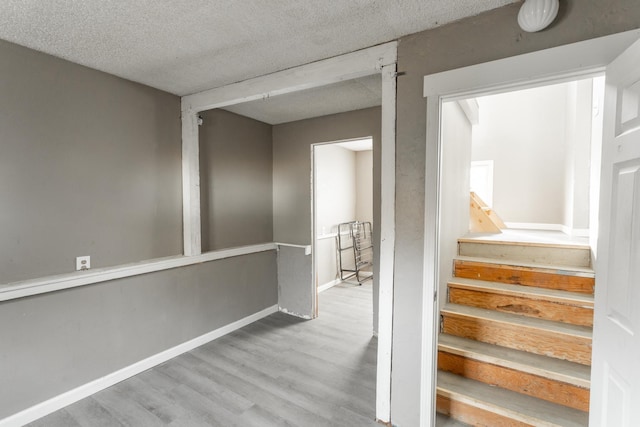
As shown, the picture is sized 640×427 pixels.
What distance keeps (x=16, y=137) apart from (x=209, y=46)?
138cm

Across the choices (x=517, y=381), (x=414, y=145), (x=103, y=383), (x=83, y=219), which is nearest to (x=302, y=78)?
(x=414, y=145)

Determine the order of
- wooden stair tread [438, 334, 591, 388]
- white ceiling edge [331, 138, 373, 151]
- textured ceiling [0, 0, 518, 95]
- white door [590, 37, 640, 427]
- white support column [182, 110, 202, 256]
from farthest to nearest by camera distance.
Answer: white ceiling edge [331, 138, 373, 151], white support column [182, 110, 202, 256], wooden stair tread [438, 334, 591, 388], textured ceiling [0, 0, 518, 95], white door [590, 37, 640, 427]

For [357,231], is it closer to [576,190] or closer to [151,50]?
[576,190]

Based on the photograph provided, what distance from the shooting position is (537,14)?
4.45 ft

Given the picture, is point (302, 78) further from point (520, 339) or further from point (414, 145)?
Result: point (520, 339)

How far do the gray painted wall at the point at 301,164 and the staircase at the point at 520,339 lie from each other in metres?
1.03

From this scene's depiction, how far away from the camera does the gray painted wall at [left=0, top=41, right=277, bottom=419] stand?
1.87 m

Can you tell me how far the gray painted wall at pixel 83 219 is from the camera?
1.87 metres

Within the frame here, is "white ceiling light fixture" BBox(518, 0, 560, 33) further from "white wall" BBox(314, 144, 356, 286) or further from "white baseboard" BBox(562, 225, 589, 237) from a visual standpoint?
"white wall" BBox(314, 144, 356, 286)

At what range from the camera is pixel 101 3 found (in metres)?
1.45

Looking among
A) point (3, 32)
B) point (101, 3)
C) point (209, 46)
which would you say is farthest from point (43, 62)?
point (209, 46)

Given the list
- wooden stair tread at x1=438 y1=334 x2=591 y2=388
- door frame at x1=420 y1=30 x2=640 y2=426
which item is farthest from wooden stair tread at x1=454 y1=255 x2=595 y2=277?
door frame at x1=420 y1=30 x2=640 y2=426

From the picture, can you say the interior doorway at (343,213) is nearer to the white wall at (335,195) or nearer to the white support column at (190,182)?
the white wall at (335,195)

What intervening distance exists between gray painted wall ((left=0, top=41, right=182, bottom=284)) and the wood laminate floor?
1005mm
